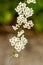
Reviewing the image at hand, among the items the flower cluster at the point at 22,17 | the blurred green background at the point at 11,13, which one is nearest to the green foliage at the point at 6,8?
the blurred green background at the point at 11,13

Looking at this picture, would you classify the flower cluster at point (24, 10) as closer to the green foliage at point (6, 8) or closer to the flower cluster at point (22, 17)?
the flower cluster at point (22, 17)

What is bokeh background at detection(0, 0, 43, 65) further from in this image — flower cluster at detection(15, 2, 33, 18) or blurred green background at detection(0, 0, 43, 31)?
flower cluster at detection(15, 2, 33, 18)

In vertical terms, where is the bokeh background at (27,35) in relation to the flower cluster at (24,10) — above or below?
above

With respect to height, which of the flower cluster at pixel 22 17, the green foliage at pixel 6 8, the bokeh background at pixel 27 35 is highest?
the green foliage at pixel 6 8

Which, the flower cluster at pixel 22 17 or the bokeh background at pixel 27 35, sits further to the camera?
the bokeh background at pixel 27 35

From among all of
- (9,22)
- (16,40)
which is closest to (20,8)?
(16,40)

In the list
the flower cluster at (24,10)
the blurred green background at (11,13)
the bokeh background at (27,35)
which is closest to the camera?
the flower cluster at (24,10)

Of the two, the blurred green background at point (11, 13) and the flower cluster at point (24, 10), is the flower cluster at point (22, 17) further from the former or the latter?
the blurred green background at point (11, 13)

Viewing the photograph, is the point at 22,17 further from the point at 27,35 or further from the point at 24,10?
the point at 27,35

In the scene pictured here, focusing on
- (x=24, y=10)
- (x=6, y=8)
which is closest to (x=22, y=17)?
(x=24, y=10)

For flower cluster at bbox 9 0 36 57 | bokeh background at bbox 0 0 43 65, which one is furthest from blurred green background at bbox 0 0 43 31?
flower cluster at bbox 9 0 36 57

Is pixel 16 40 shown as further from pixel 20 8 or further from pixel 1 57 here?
pixel 1 57

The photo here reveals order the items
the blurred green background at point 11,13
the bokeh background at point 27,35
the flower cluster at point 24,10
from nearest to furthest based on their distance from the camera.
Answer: the flower cluster at point 24,10, the bokeh background at point 27,35, the blurred green background at point 11,13
